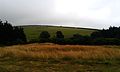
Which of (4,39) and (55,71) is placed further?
(4,39)

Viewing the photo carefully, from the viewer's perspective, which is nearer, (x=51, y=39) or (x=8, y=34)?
(x=51, y=39)

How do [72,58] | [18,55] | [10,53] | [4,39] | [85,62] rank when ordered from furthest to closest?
[4,39], [10,53], [18,55], [72,58], [85,62]

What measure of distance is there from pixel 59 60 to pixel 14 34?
171 feet

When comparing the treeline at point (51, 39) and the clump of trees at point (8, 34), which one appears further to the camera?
the clump of trees at point (8, 34)

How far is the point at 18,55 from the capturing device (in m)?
18.4

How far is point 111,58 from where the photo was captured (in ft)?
54.5

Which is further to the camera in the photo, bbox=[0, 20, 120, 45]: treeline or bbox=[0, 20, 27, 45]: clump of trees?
bbox=[0, 20, 27, 45]: clump of trees

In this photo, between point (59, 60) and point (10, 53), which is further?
point (10, 53)

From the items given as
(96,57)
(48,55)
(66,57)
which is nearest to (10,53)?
A: (48,55)

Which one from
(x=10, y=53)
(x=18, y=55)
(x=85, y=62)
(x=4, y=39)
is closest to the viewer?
(x=85, y=62)

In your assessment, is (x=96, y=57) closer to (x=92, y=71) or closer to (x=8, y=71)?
(x=92, y=71)

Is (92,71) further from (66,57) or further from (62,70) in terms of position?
(66,57)

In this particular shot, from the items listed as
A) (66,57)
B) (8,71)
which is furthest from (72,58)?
(8,71)

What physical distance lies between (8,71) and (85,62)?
4.91 metres
